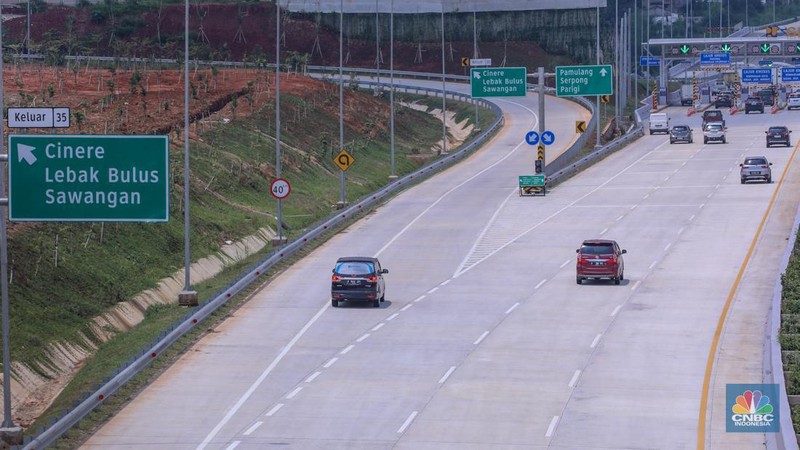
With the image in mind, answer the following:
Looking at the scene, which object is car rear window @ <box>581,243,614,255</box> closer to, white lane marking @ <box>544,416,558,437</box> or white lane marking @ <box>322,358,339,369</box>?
white lane marking @ <box>322,358,339,369</box>

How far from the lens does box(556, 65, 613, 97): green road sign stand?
311 ft

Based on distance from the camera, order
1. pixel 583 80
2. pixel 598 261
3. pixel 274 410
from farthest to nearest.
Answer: pixel 583 80, pixel 598 261, pixel 274 410

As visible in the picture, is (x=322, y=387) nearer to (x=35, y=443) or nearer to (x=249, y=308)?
(x=35, y=443)

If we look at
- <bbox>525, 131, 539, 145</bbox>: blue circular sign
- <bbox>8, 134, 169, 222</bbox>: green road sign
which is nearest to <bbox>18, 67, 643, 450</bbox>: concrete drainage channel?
<bbox>525, 131, 539, 145</bbox>: blue circular sign

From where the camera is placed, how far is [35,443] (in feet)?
91.5

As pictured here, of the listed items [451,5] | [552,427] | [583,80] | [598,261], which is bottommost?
[552,427]

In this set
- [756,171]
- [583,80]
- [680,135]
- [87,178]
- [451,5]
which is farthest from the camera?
[451,5]

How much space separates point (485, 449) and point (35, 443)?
9.01 m

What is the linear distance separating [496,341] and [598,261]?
412 inches

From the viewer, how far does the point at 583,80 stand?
9575 cm

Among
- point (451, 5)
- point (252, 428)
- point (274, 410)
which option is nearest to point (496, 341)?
point (274, 410)

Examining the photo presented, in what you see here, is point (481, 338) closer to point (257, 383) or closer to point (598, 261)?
point (257, 383)

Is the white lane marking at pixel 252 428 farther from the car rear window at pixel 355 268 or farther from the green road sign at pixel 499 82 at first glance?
the green road sign at pixel 499 82

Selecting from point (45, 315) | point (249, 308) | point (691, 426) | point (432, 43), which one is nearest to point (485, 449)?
point (691, 426)
